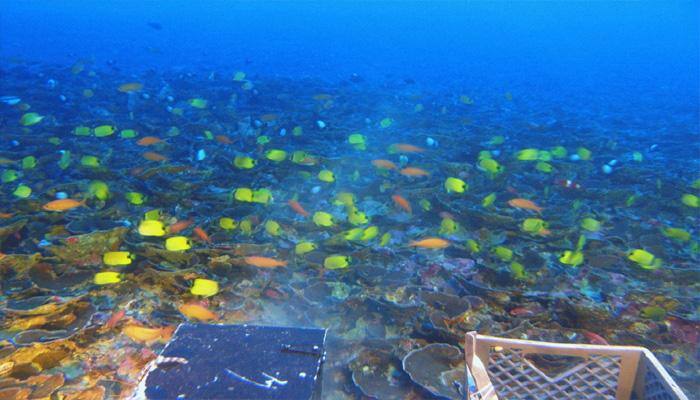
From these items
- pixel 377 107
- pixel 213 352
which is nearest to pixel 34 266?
pixel 213 352

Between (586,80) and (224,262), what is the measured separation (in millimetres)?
45671

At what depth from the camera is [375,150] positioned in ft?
40.6

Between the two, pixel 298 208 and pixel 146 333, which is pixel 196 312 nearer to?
pixel 146 333

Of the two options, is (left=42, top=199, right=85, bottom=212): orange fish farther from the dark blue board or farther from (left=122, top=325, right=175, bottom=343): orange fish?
the dark blue board

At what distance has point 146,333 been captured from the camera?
4258 mm

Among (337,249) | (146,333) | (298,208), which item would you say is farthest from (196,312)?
(298,208)

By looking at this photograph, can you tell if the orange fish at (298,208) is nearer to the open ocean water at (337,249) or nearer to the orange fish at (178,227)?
the open ocean water at (337,249)

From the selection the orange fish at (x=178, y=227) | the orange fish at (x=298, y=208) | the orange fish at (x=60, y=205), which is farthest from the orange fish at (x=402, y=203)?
the orange fish at (x=60, y=205)

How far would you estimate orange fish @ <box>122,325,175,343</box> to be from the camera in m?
4.20

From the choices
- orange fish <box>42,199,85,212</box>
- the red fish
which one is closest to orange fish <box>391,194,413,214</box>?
the red fish

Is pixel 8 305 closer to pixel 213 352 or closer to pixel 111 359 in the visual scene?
pixel 111 359

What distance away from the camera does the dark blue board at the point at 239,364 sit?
2.54 m

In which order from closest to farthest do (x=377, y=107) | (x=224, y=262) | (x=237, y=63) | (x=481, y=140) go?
1. (x=224, y=262)
2. (x=481, y=140)
3. (x=377, y=107)
4. (x=237, y=63)

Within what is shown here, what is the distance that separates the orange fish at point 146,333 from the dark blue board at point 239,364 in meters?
1.41
